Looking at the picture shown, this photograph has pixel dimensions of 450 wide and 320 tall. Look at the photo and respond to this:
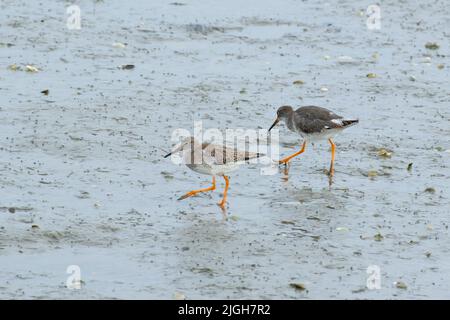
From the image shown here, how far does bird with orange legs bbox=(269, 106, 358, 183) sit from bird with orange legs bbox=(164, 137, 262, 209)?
1.31m

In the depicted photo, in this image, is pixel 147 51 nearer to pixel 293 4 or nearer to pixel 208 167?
pixel 293 4

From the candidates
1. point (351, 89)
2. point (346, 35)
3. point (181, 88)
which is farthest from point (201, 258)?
point (346, 35)

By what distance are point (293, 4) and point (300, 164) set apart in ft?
24.2

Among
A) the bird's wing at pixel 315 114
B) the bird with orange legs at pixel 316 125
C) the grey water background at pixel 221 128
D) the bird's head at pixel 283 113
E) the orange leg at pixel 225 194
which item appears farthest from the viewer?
the bird's head at pixel 283 113

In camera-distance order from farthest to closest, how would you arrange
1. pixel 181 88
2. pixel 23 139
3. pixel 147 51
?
pixel 147 51
pixel 181 88
pixel 23 139

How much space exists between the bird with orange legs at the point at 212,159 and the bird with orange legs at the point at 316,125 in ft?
4.28

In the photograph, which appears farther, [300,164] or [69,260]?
[300,164]

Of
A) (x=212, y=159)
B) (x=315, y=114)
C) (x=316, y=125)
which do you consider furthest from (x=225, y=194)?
(x=315, y=114)

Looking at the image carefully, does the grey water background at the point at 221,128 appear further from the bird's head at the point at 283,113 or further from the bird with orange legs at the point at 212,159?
the bird's head at the point at 283,113

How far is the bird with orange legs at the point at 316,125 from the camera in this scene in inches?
488

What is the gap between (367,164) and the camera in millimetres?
12422

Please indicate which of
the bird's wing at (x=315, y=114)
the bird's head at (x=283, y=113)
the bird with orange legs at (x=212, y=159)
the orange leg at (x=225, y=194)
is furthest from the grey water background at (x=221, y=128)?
the bird's wing at (x=315, y=114)

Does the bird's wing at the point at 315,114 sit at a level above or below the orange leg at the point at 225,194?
above

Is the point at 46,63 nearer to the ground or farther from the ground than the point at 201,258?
farther from the ground
